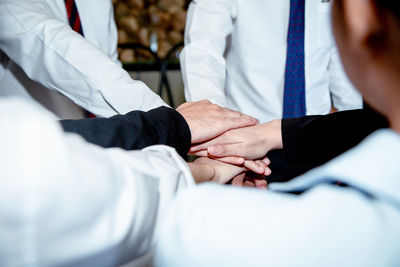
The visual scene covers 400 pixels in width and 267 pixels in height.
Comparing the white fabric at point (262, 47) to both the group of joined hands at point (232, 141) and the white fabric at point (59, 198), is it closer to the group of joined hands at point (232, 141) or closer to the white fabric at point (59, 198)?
the group of joined hands at point (232, 141)

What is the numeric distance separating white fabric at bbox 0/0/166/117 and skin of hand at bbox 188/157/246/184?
0.23 m

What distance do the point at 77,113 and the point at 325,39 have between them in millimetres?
889

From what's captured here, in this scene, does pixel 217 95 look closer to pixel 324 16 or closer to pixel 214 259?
pixel 324 16

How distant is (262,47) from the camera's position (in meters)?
1.14

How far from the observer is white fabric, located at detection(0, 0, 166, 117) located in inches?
32.9

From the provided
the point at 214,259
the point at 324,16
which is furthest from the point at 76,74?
the point at 324,16

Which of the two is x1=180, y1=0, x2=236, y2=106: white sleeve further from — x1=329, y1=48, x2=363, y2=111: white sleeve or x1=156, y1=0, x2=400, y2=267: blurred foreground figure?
x1=156, y1=0, x2=400, y2=267: blurred foreground figure

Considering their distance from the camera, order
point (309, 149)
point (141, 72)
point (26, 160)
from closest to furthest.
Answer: point (26, 160), point (309, 149), point (141, 72)

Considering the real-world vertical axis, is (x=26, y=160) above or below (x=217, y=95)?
above

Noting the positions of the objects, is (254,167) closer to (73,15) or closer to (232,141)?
(232,141)

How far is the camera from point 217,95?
39.1 inches

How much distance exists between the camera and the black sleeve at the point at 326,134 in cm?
65

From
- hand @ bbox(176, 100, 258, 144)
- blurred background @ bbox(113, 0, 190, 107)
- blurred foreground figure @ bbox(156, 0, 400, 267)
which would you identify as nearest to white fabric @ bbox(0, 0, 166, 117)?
hand @ bbox(176, 100, 258, 144)

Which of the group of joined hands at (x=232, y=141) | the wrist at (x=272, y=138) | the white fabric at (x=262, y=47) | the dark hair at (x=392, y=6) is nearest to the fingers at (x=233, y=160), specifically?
the group of joined hands at (x=232, y=141)
